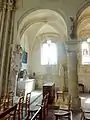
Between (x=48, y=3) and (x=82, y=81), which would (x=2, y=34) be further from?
(x=82, y=81)

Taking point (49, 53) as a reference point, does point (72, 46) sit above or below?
below

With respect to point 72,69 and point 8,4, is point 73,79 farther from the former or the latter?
point 8,4

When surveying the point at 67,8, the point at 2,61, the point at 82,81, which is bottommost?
the point at 82,81

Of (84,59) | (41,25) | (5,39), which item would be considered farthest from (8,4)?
(84,59)

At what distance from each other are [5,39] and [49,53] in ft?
37.3

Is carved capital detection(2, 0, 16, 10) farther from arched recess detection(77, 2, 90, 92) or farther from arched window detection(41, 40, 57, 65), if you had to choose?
arched window detection(41, 40, 57, 65)

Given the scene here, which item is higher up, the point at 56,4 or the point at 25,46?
the point at 56,4

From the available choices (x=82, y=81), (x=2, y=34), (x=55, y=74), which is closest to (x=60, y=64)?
(x=55, y=74)

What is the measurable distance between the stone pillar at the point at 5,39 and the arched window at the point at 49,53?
1094 cm

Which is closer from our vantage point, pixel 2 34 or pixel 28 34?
pixel 2 34

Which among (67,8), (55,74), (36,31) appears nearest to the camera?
(67,8)

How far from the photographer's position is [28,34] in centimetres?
1441

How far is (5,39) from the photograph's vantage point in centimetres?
432

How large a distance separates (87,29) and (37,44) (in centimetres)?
498
